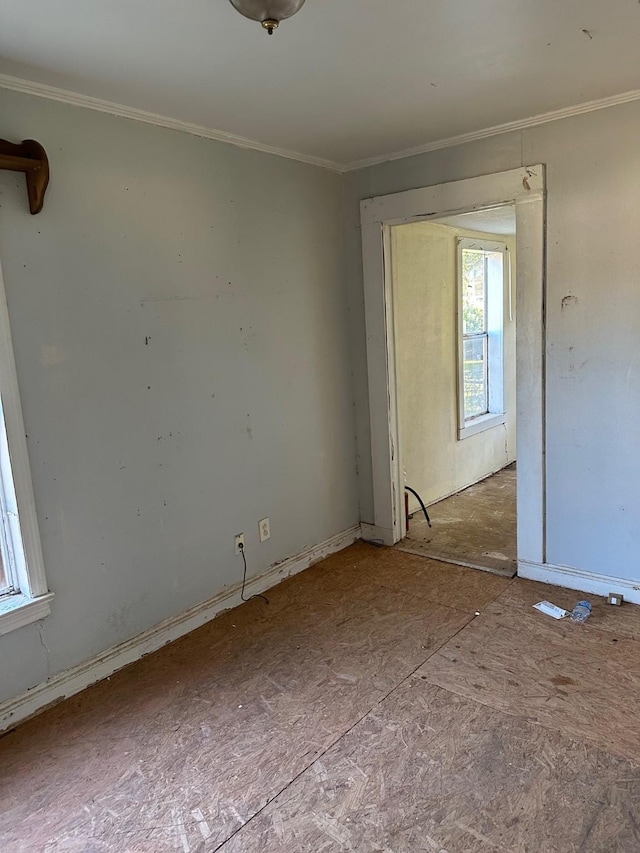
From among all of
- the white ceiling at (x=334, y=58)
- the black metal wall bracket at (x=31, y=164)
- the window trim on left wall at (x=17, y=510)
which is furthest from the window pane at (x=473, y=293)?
the window trim on left wall at (x=17, y=510)

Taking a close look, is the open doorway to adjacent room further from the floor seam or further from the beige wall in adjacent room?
the floor seam

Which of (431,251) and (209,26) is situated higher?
(209,26)

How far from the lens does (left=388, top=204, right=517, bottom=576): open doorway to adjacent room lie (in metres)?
4.02

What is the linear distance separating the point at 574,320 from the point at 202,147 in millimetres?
1993

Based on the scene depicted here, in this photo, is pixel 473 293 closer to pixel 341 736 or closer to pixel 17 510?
pixel 341 736

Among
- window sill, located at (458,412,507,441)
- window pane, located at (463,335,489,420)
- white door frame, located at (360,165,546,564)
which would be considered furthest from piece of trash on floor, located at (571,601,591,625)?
window pane, located at (463,335,489,420)

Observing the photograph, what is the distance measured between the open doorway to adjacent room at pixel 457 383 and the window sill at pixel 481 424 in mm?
12

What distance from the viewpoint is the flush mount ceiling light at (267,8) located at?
143 centimetres

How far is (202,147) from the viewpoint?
9.30 feet

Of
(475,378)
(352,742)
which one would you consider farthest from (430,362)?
(352,742)

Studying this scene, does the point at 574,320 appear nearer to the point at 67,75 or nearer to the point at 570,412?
the point at 570,412

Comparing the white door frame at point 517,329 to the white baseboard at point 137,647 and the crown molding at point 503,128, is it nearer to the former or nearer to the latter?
the crown molding at point 503,128

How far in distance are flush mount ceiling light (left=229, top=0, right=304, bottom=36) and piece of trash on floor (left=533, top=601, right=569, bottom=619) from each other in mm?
2689

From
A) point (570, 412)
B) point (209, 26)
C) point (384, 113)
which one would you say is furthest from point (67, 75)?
point (570, 412)
